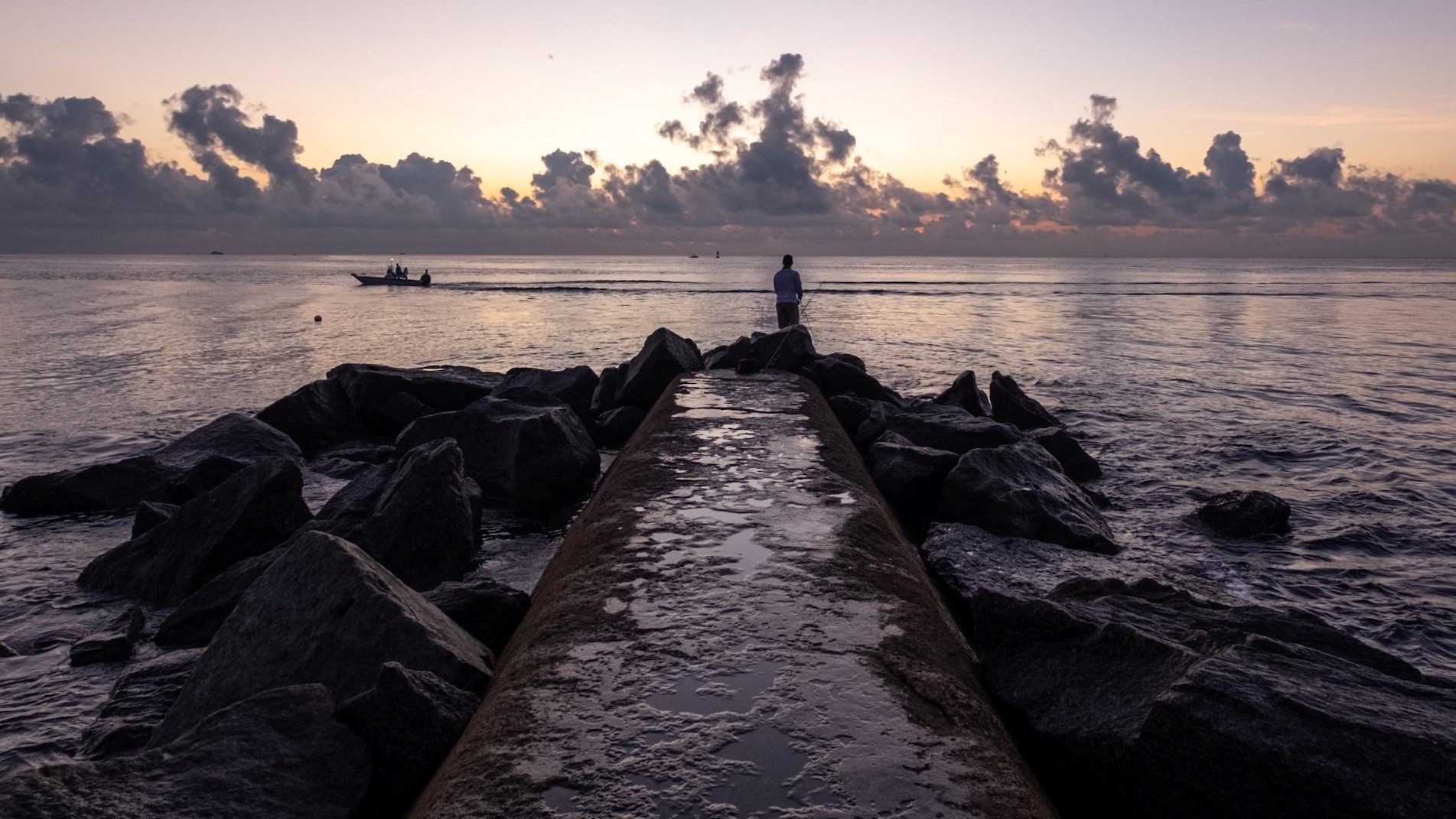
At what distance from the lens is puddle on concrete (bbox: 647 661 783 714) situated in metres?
3.31

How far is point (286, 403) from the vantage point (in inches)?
502

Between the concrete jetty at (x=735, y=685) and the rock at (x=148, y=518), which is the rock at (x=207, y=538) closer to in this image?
the rock at (x=148, y=518)

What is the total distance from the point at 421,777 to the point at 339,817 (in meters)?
0.32

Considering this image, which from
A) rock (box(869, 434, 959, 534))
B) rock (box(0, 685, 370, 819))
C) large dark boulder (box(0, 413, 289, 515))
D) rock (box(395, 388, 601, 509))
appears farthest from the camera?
large dark boulder (box(0, 413, 289, 515))

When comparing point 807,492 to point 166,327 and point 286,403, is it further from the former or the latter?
point 166,327

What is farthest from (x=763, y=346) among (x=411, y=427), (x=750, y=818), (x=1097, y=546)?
(x=750, y=818)

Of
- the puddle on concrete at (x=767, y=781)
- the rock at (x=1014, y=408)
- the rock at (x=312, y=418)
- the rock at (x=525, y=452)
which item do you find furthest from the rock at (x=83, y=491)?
the rock at (x=1014, y=408)

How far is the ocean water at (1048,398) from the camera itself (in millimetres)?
7402

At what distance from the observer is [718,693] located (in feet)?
11.2

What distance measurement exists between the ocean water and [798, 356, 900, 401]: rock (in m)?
3.55

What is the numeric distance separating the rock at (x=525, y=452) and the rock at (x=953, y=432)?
3.67 m

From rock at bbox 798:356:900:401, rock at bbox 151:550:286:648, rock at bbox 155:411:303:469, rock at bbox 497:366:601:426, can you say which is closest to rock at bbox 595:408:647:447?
rock at bbox 497:366:601:426

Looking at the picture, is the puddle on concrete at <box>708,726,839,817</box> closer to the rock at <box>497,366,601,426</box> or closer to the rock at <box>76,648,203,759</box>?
the rock at <box>76,648,203,759</box>

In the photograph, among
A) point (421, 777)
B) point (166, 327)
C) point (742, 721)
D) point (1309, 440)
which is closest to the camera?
point (742, 721)
